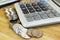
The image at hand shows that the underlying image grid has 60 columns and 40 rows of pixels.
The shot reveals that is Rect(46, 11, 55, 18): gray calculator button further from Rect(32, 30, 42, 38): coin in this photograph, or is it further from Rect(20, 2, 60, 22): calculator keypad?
Rect(32, 30, 42, 38): coin

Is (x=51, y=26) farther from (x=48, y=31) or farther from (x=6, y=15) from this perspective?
(x=6, y=15)

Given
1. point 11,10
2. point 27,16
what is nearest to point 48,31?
point 27,16

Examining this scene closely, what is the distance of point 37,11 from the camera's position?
78 cm

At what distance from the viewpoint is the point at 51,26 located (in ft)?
2.41

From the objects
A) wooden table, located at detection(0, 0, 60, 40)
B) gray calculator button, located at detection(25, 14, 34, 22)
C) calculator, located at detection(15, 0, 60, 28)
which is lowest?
wooden table, located at detection(0, 0, 60, 40)

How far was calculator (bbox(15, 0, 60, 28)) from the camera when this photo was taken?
709mm

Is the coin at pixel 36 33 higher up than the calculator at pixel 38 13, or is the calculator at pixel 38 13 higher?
the calculator at pixel 38 13

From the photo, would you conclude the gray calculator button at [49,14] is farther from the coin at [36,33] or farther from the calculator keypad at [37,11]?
the coin at [36,33]

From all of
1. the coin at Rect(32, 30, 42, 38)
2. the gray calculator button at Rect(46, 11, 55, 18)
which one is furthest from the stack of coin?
the gray calculator button at Rect(46, 11, 55, 18)

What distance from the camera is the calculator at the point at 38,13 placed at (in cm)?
71

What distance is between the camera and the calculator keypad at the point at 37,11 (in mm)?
736

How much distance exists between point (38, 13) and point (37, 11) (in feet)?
0.07

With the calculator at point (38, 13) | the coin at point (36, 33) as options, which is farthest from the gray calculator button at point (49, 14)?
the coin at point (36, 33)

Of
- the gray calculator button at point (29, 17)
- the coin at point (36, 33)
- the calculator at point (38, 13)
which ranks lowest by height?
the coin at point (36, 33)
